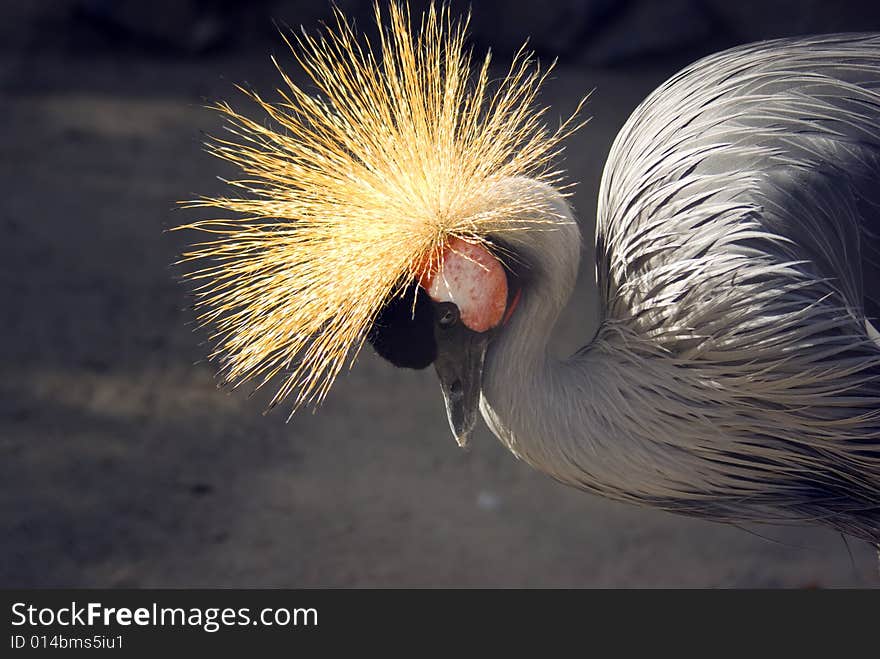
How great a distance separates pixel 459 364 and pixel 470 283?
0.43 ft

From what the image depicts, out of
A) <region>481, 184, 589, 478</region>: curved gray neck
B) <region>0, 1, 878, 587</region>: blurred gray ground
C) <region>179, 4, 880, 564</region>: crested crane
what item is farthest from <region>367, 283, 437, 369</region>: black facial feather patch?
<region>0, 1, 878, 587</region>: blurred gray ground

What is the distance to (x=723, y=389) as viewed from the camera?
4.70 ft

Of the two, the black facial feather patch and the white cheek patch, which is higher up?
the white cheek patch

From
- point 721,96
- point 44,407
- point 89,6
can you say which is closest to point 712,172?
point 721,96

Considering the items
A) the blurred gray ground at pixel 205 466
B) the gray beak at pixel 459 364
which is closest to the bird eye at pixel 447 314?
the gray beak at pixel 459 364

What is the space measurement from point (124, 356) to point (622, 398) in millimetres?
1838

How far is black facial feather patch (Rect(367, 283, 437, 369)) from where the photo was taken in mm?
1409

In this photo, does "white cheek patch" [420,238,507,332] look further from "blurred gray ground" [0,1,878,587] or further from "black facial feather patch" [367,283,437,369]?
"blurred gray ground" [0,1,878,587]

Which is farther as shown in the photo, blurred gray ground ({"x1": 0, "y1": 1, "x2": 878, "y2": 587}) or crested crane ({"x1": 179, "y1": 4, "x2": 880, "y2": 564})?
blurred gray ground ({"x1": 0, "y1": 1, "x2": 878, "y2": 587})

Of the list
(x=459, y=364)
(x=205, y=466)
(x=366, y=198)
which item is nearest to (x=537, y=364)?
(x=459, y=364)

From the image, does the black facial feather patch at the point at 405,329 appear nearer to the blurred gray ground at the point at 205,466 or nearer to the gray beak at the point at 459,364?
the gray beak at the point at 459,364

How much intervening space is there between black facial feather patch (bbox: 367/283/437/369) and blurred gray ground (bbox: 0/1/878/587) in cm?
86

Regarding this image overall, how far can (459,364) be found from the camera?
4.84 feet

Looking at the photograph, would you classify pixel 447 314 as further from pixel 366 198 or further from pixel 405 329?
pixel 366 198
